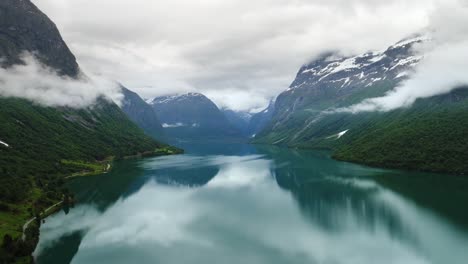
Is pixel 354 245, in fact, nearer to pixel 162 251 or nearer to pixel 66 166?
pixel 162 251

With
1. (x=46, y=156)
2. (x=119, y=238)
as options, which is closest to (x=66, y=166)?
(x=46, y=156)

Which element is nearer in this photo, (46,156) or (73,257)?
(73,257)

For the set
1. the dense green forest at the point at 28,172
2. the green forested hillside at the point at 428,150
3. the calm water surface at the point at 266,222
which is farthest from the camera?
the green forested hillside at the point at 428,150

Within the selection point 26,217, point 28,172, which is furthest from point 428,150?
point 28,172

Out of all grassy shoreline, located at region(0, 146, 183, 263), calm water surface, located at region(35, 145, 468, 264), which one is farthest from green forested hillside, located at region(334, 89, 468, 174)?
grassy shoreline, located at region(0, 146, 183, 263)

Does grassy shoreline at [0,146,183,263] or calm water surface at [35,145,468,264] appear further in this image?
calm water surface at [35,145,468,264]

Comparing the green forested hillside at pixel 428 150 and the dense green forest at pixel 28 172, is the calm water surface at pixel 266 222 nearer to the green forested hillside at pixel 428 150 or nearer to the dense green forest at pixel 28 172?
the dense green forest at pixel 28 172

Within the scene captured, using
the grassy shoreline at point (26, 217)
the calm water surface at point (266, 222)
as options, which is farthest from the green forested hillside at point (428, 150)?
the grassy shoreline at point (26, 217)

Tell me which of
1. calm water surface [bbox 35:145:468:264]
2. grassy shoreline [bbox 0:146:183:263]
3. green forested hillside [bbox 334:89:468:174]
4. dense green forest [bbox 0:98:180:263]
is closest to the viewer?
grassy shoreline [bbox 0:146:183:263]

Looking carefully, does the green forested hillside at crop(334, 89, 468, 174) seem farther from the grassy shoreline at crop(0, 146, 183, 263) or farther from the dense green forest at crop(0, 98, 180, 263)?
the grassy shoreline at crop(0, 146, 183, 263)
